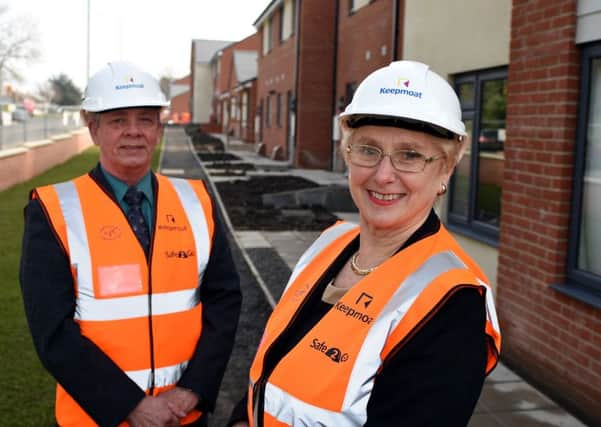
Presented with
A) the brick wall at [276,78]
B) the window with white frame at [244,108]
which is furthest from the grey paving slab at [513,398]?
the window with white frame at [244,108]

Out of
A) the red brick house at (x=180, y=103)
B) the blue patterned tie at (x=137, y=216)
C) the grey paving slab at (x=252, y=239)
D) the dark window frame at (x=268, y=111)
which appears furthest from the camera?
the red brick house at (x=180, y=103)

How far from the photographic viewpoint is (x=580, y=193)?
16.8 feet

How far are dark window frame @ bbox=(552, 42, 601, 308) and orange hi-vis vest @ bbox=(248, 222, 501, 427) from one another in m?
3.37

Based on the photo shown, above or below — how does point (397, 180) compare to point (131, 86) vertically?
below

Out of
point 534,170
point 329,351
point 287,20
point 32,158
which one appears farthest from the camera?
point 287,20

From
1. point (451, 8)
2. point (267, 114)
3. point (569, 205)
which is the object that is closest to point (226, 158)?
point (267, 114)

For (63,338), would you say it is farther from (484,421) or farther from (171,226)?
(484,421)

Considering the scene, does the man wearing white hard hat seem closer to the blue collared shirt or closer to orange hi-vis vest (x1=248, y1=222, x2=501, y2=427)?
the blue collared shirt

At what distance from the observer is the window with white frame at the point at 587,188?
5012 mm

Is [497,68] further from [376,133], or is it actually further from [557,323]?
[376,133]

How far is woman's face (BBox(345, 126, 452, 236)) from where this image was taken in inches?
78.7

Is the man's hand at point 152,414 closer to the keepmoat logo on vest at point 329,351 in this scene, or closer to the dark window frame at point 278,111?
the keepmoat logo on vest at point 329,351

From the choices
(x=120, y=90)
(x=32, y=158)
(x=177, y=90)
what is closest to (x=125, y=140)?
(x=120, y=90)

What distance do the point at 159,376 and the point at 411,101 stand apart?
1.59 metres
